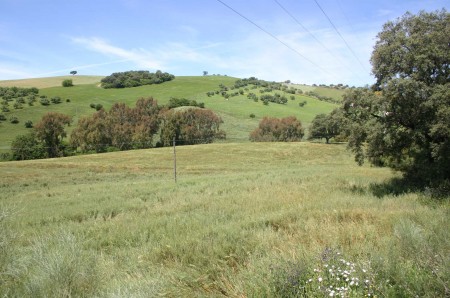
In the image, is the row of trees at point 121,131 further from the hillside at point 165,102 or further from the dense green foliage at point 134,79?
the dense green foliage at point 134,79

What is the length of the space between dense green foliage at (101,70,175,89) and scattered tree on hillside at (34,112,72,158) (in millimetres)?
54297

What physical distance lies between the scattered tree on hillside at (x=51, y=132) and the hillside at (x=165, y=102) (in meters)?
6.47

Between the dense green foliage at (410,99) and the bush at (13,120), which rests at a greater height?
the dense green foliage at (410,99)

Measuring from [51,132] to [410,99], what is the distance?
76.3 meters

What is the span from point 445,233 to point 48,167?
143 feet

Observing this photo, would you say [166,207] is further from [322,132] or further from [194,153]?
[322,132]

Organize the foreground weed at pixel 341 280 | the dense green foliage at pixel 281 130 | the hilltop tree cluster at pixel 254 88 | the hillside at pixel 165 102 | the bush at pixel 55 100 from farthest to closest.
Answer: the hilltop tree cluster at pixel 254 88
the bush at pixel 55 100
the hillside at pixel 165 102
the dense green foliage at pixel 281 130
the foreground weed at pixel 341 280

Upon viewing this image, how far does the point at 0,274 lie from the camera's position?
4930mm

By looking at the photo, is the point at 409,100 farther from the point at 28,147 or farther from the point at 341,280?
the point at 28,147

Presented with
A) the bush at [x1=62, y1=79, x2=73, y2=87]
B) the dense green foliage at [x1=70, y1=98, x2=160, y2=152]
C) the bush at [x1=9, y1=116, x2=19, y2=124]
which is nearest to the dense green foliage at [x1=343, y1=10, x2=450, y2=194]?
the dense green foliage at [x1=70, y1=98, x2=160, y2=152]

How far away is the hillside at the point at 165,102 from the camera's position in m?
85.9

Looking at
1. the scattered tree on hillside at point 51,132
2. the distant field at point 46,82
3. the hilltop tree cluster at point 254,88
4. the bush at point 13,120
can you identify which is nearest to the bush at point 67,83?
the distant field at point 46,82

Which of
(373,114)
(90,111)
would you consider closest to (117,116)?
(90,111)

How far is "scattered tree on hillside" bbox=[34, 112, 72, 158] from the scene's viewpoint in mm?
73812
